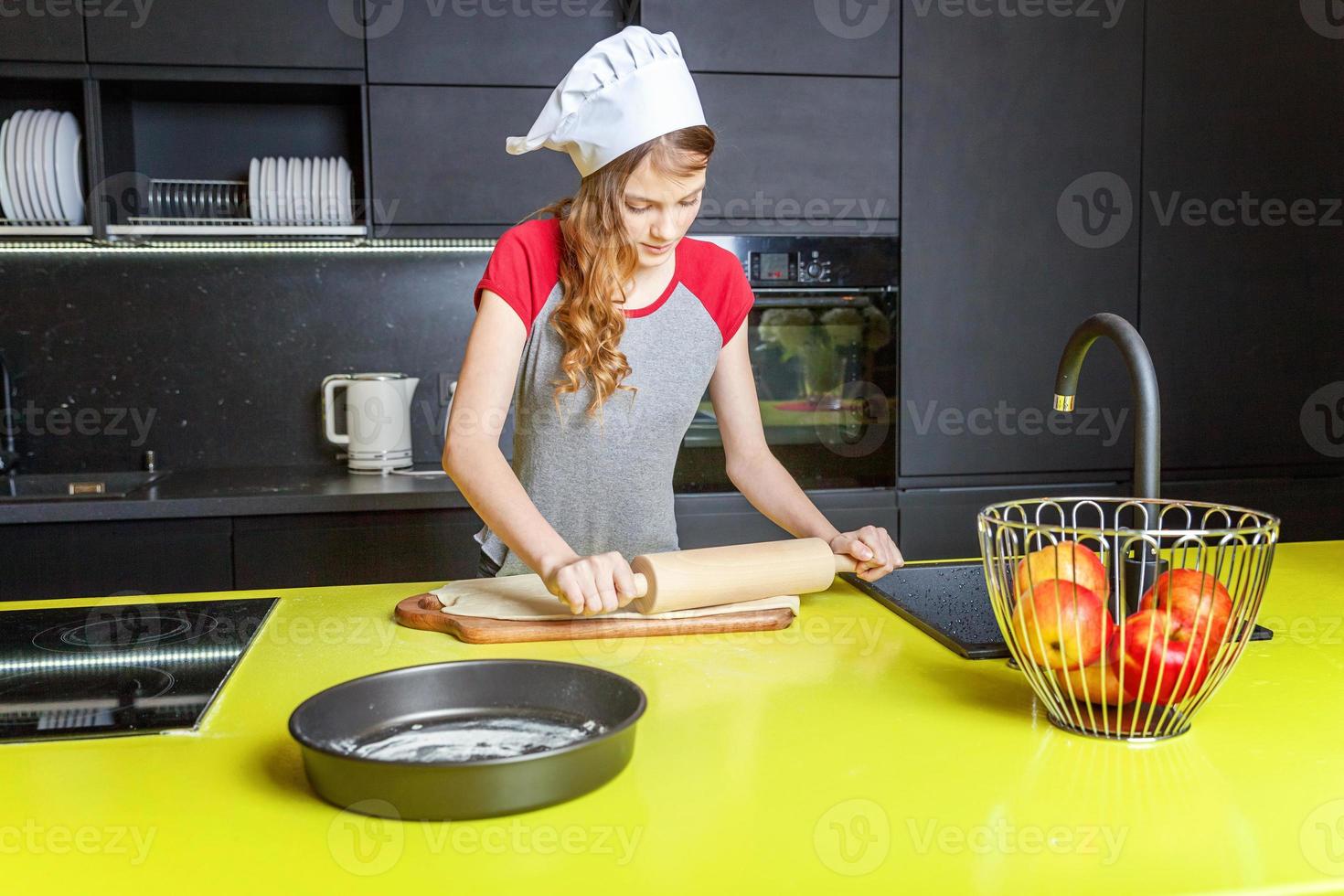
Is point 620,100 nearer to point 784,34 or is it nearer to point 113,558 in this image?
point 784,34

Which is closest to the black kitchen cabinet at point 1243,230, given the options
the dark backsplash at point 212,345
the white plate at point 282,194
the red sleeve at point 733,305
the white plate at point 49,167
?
the red sleeve at point 733,305

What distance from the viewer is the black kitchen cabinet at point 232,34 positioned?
2.33 metres

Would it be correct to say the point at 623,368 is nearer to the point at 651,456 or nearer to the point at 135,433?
the point at 651,456

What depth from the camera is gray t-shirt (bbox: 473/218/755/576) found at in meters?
1.47

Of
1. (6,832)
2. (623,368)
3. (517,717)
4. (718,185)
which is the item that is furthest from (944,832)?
(718,185)

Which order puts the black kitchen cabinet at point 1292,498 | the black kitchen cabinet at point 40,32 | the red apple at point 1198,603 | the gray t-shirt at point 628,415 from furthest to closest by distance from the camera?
the black kitchen cabinet at point 1292,498
the black kitchen cabinet at point 40,32
the gray t-shirt at point 628,415
the red apple at point 1198,603

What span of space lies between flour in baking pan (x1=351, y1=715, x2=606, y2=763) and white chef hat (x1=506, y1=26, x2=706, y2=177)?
74 centimetres

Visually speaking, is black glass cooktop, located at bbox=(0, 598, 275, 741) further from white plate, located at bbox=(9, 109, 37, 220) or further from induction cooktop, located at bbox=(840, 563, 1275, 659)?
white plate, located at bbox=(9, 109, 37, 220)

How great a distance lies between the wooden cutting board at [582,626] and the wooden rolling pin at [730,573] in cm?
2

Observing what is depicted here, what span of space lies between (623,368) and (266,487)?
3.98 ft

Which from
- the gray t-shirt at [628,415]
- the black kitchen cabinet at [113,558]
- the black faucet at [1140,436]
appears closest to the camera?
the black faucet at [1140,436]

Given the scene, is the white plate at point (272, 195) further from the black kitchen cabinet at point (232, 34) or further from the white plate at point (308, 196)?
the black kitchen cabinet at point (232, 34)

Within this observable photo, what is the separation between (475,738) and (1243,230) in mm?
2431

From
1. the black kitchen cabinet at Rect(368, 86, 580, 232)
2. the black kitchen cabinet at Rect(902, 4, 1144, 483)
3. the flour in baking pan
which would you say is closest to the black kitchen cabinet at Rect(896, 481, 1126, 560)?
the black kitchen cabinet at Rect(902, 4, 1144, 483)
